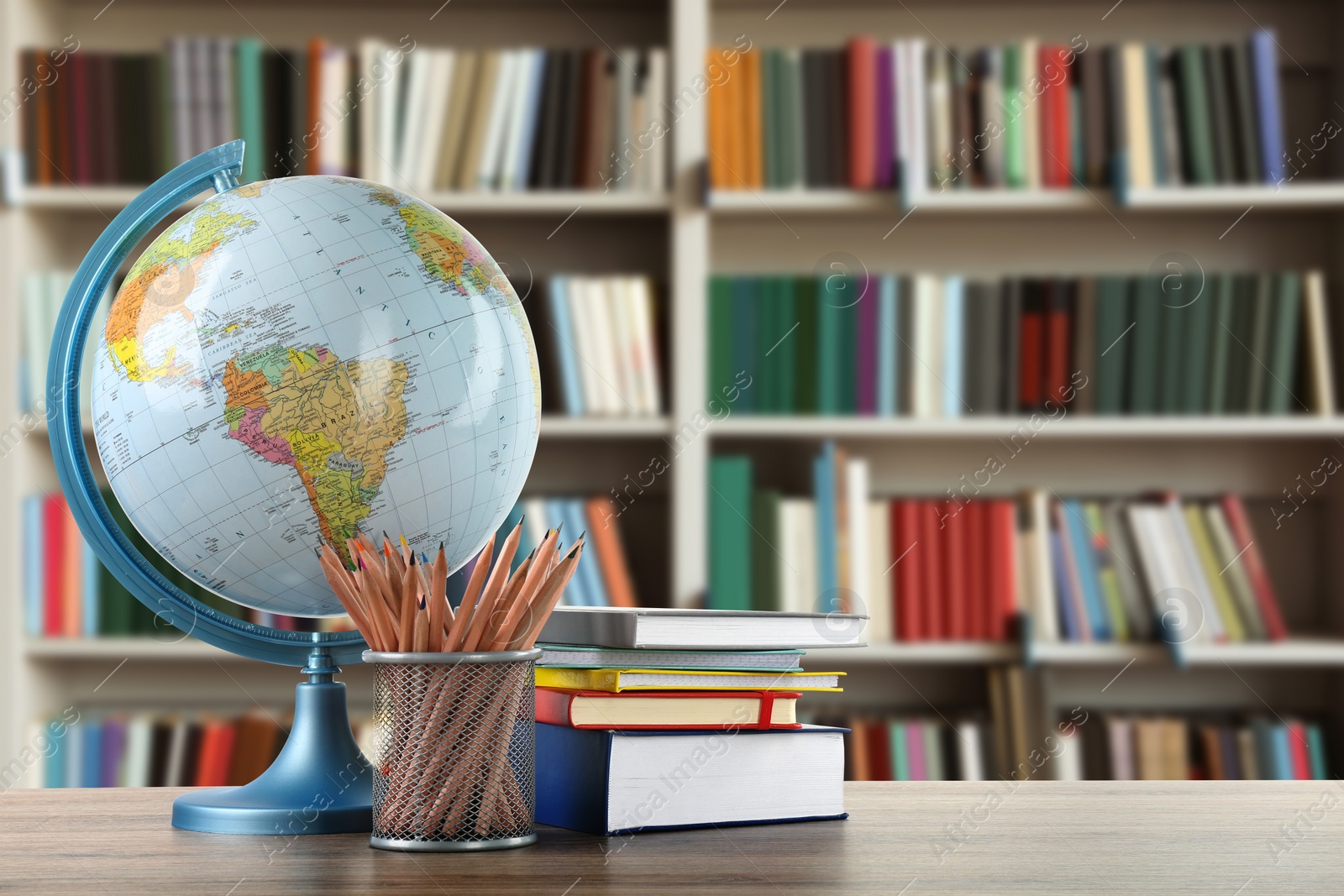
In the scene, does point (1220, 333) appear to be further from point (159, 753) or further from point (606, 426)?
point (159, 753)

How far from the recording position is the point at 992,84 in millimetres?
2168

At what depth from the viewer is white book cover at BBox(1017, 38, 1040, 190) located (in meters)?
2.17

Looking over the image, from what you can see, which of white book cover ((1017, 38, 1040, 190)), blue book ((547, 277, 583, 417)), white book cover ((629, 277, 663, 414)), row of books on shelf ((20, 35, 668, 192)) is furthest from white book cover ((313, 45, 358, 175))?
white book cover ((1017, 38, 1040, 190))

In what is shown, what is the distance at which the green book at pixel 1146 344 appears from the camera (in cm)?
217

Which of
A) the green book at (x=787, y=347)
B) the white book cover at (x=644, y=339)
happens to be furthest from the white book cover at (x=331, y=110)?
the green book at (x=787, y=347)

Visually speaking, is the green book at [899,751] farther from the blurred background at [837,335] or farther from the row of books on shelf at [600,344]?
the row of books on shelf at [600,344]

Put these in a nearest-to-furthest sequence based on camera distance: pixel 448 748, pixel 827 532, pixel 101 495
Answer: pixel 448 748 → pixel 101 495 → pixel 827 532

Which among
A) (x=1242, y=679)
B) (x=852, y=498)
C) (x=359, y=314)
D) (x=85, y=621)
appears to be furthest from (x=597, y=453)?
(x=359, y=314)

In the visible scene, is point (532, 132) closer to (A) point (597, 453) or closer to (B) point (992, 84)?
(A) point (597, 453)

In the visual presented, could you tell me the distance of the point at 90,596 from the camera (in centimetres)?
219

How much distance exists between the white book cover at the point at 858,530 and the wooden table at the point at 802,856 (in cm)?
130

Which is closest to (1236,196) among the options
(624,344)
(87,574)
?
(624,344)

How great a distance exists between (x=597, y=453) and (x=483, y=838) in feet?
5.80

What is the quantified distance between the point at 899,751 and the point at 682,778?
1.55m
